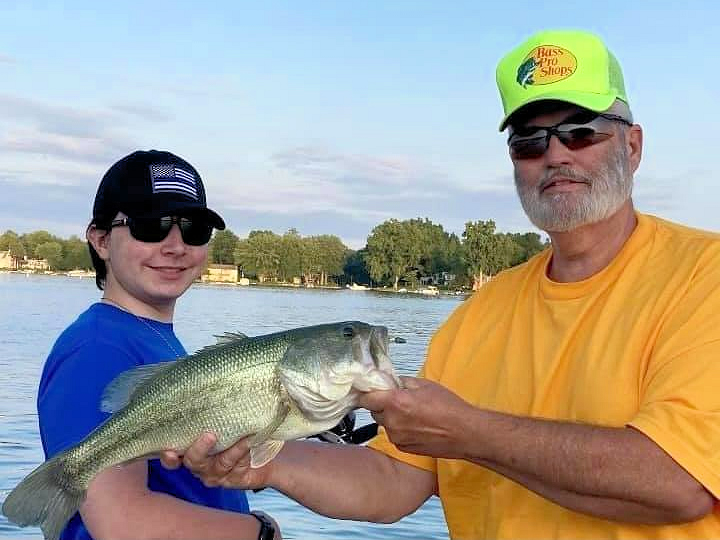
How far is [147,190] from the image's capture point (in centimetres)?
386

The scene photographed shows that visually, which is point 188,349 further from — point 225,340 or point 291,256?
point 291,256

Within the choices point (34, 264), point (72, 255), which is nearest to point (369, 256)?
point (72, 255)

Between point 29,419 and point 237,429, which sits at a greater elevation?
point 237,429

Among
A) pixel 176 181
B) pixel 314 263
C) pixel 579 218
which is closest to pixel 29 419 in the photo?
pixel 176 181

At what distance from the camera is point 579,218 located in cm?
346

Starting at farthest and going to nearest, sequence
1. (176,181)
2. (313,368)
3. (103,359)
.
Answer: (176,181) < (103,359) < (313,368)

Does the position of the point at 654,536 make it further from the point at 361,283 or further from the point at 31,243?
the point at 31,243

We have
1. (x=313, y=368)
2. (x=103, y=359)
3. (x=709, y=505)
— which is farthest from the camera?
(x=103, y=359)

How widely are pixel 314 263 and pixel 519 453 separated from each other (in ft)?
408

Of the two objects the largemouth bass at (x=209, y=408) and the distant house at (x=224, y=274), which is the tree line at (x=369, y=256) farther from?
the largemouth bass at (x=209, y=408)

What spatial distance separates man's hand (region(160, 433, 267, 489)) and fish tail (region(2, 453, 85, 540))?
1.16 ft

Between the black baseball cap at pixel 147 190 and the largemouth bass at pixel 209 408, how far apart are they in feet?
2.73

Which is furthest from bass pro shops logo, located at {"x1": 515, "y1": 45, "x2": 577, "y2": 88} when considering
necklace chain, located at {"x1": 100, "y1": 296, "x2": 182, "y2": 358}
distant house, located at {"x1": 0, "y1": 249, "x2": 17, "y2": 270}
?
distant house, located at {"x1": 0, "y1": 249, "x2": 17, "y2": 270}

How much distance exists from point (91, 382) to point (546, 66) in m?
2.15
